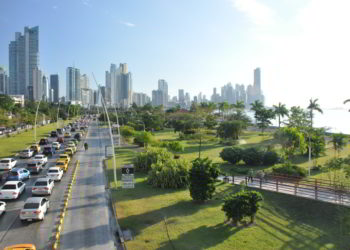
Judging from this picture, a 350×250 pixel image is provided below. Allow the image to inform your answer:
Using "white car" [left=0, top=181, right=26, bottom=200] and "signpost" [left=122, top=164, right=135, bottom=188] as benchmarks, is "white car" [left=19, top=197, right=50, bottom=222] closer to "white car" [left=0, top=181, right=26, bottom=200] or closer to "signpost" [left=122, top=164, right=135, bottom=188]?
"white car" [left=0, top=181, right=26, bottom=200]

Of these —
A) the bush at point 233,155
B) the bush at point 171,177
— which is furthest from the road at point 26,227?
the bush at point 233,155

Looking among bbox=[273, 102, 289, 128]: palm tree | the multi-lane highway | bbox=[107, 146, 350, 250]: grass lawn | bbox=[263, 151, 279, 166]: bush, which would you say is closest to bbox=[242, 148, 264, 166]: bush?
bbox=[263, 151, 279, 166]: bush

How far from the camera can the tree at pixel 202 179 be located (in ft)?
69.3

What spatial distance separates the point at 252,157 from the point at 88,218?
74.2 feet

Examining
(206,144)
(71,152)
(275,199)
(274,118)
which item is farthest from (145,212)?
(274,118)

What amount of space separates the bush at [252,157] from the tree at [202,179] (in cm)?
1578

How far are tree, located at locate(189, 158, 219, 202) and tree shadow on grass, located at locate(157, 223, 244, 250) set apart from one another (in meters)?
3.68

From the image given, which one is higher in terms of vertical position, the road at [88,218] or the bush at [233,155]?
the bush at [233,155]

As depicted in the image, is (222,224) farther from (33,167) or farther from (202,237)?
(33,167)

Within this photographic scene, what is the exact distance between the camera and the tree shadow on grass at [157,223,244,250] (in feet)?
48.2

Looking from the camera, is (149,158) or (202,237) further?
(149,158)

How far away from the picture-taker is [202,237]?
1578 cm

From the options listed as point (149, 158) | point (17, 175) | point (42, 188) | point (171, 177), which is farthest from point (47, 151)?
point (171, 177)

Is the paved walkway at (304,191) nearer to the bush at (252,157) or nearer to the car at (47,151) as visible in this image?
the bush at (252,157)
